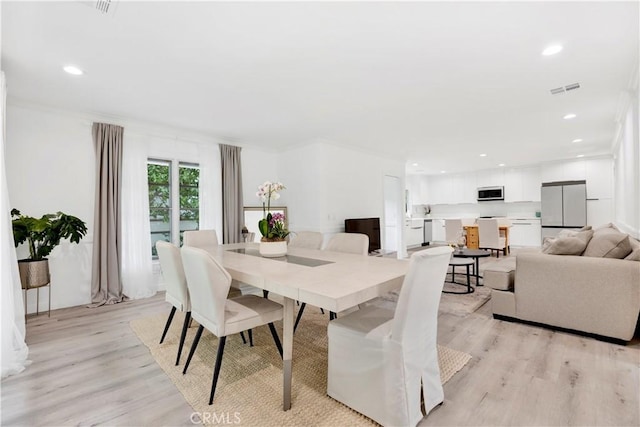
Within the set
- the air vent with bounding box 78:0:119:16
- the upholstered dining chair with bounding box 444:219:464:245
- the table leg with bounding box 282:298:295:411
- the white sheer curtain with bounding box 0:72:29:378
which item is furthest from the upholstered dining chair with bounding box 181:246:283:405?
the upholstered dining chair with bounding box 444:219:464:245

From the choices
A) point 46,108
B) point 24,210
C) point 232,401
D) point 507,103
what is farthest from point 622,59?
point 24,210

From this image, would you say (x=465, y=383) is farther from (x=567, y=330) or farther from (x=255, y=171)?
(x=255, y=171)

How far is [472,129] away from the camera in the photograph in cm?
459

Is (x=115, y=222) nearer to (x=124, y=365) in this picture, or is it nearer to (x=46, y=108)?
(x=46, y=108)

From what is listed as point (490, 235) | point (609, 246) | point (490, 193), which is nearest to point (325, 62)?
point (609, 246)

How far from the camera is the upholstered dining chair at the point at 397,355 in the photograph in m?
1.39

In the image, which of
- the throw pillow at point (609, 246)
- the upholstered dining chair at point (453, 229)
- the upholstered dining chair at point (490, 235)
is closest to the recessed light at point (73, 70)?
the throw pillow at point (609, 246)

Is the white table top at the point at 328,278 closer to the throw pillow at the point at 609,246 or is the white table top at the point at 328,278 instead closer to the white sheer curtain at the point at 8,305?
the white sheer curtain at the point at 8,305

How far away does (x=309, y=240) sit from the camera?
10.6 feet

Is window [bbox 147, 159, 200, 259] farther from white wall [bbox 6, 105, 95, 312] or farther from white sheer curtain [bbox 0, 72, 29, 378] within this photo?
white sheer curtain [bbox 0, 72, 29, 378]

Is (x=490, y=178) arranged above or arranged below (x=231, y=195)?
above

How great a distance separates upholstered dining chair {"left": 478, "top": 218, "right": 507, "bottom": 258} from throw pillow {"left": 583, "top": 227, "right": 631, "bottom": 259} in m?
4.29

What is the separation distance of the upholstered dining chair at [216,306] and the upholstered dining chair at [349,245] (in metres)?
0.85

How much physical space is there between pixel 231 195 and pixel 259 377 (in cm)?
340
